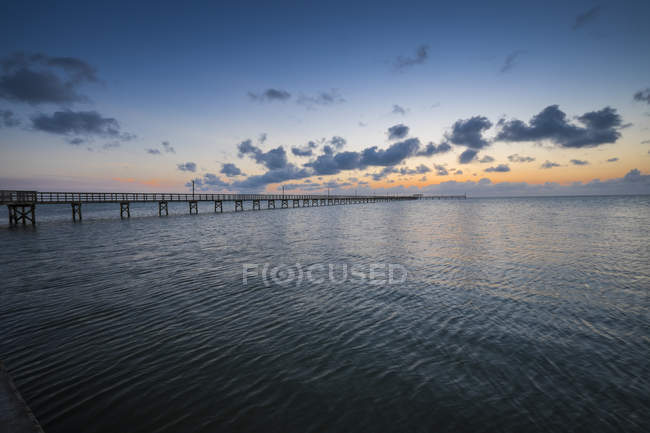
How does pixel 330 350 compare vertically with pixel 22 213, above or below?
below

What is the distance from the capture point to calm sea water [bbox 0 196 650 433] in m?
Result: 4.46

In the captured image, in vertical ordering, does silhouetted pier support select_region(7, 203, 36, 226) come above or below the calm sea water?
above

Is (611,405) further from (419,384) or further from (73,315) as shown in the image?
(73,315)

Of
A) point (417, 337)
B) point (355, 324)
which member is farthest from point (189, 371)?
point (417, 337)

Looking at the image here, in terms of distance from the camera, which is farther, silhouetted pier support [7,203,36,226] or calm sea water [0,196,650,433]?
silhouetted pier support [7,203,36,226]

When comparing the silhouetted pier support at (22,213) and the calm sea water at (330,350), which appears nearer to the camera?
the calm sea water at (330,350)

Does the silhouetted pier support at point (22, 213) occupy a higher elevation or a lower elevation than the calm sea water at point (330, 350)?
higher

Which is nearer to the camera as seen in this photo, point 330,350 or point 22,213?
point 330,350

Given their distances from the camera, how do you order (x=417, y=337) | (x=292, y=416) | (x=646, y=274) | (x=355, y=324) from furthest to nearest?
(x=646, y=274) < (x=355, y=324) < (x=417, y=337) < (x=292, y=416)

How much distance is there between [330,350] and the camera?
248 inches

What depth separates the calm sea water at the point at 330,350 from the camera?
4.46 meters

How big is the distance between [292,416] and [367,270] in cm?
913

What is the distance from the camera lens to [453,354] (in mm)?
6121

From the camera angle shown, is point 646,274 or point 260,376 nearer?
point 260,376
